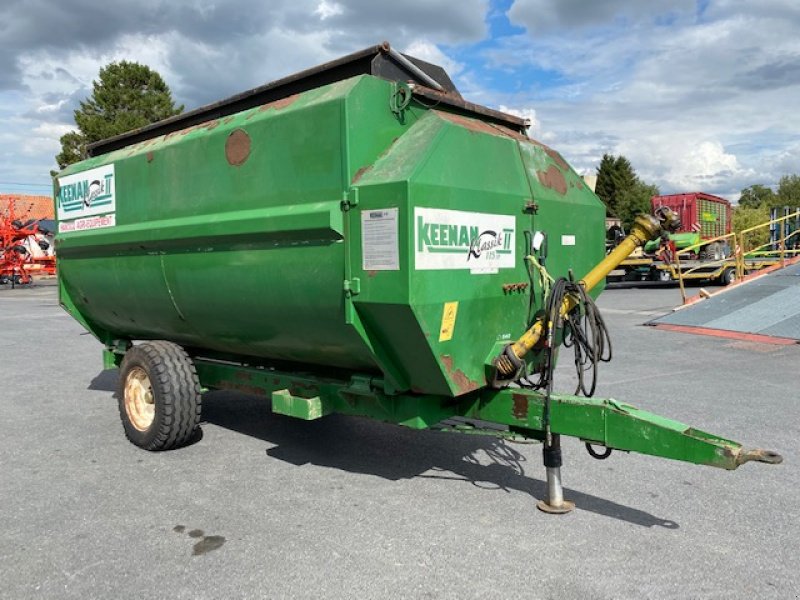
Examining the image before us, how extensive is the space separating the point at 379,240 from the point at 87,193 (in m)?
3.87

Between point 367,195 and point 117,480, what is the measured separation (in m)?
2.82

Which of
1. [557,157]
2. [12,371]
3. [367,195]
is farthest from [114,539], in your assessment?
A: [12,371]

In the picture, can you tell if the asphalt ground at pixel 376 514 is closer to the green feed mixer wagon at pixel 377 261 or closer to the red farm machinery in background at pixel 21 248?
the green feed mixer wagon at pixel 377 261

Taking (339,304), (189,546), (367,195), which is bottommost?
(189,546)

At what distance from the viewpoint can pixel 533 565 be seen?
3.31m

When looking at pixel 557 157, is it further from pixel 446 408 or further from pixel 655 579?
pixel 655 579

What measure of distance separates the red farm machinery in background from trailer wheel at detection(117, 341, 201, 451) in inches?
976

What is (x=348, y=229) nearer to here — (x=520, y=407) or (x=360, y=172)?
(x=360, y=172)

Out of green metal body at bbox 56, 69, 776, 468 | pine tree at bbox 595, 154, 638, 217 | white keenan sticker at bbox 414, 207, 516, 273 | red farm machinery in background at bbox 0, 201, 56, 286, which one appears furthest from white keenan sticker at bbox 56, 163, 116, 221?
pine tree at bbox 595, 154, 638, 217

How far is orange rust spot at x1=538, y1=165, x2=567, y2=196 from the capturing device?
4.65 meters

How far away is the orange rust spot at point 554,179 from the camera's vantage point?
4648 mm

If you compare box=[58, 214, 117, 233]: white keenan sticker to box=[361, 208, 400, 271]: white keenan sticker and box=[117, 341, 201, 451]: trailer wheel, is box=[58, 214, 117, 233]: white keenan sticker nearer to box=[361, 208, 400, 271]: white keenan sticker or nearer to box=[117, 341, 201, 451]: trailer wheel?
box=[117, 341, 201, 451]: trailer wheel

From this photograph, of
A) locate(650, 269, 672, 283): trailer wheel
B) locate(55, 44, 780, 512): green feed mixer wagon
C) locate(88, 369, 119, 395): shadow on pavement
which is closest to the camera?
locate(55, 44, 780, 512): green feed mixer wagon

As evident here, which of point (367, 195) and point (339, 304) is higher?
point (367, 195)
